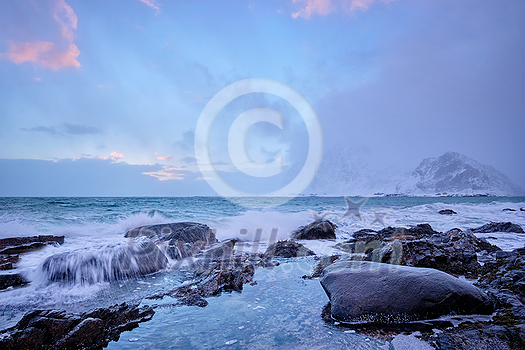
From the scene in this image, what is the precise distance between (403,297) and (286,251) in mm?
5561

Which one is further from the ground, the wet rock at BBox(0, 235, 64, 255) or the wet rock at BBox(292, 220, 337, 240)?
the wet rock at BBox(0, 235, 64, 255)

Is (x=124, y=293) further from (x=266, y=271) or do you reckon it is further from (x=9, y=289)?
(x=266, y=271)

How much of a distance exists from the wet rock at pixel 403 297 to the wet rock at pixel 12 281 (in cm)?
751

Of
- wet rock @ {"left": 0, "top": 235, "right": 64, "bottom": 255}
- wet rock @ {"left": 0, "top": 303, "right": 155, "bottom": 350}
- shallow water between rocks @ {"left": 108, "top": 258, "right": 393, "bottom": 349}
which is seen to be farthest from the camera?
wet rock @ {"left": 0, "top": 235, "right": 64, "bottom": 255}

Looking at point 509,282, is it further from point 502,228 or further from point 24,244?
point 502,228

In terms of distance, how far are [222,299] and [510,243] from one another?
1431 centimetres

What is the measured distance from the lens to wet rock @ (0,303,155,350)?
Answer: 3.29 metres

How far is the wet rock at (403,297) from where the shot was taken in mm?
4152

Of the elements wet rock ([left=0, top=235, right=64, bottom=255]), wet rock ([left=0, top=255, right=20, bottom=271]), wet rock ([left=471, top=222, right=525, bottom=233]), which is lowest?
wet rock ([left=471, top=222, right=525, bottom=233])

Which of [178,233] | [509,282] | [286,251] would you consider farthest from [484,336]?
[178,233]

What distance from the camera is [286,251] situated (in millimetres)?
9594

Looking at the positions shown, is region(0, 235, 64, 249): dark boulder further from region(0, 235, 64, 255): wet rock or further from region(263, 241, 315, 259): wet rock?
region(263, 241, 315, 259): wet rock

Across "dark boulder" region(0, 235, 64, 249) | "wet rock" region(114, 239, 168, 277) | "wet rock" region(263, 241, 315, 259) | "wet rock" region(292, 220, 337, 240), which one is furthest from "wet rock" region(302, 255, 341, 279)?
"dark boulder" region(0, 235, 64, 249)

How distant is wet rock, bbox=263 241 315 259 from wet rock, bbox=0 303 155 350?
5.93 m
